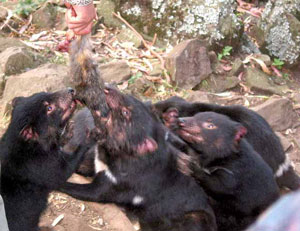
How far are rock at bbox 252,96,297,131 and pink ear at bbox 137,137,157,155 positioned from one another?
286 centimetres

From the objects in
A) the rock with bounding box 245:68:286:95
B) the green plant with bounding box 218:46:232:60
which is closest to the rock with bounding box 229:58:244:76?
the rock with bounding box 245:68:286:95

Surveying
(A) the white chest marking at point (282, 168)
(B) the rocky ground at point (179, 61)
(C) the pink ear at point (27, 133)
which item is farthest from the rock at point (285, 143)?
(C) the pink ear at point (27, 133)

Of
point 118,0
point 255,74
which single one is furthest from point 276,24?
point 118,0

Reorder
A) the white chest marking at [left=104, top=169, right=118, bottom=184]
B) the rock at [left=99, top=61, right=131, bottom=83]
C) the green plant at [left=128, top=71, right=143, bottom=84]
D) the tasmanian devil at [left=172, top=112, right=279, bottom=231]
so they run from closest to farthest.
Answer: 1. the white chest marking at [left=104, top=169, right=118, bottom=184]
2. the tasmanian devil at [left=172, top=112, right=279, bottom=231]
3. the rock at [left=99, top=61, right=131, bottom=83]
4. the green plant at [left=128, top=71, right=143, bottom=84]

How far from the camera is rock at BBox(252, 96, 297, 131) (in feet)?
19.6

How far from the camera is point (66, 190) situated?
3615 millimetres

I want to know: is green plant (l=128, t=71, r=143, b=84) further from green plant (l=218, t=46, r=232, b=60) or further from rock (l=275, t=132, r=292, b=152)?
rock (l=275, t=132, r=292, b=152)

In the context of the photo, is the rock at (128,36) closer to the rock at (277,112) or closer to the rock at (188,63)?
the rock at (188,63)

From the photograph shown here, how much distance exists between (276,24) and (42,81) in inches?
169

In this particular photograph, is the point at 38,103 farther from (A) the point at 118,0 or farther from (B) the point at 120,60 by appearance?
(A) the point at 118,0

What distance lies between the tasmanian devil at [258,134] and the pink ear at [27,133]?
4.49 feet

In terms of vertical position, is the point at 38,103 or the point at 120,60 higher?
the point at 38,103

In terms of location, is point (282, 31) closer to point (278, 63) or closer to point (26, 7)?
point (278, 63)

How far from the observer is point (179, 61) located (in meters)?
6.43
